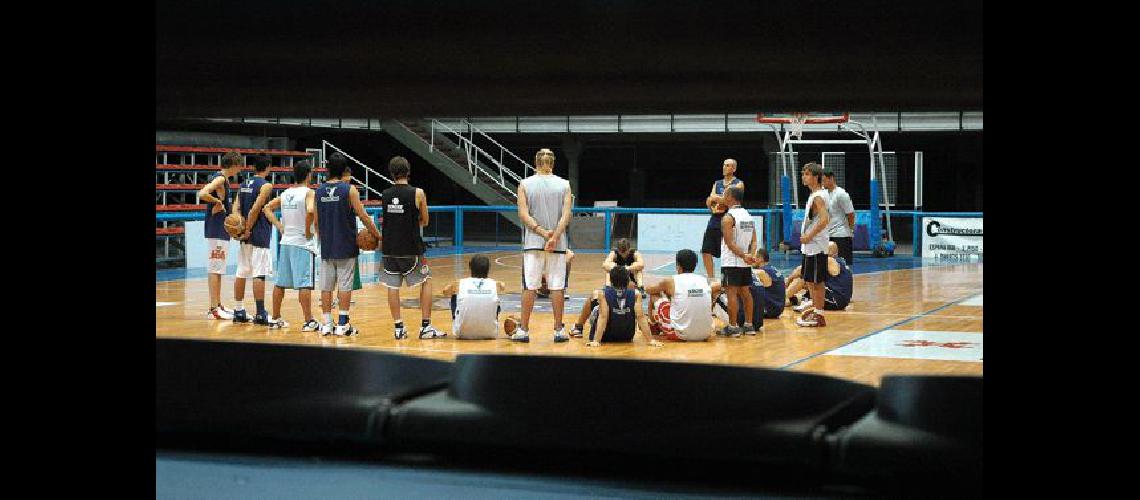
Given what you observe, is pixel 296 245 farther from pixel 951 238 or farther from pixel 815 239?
pixel 951 238

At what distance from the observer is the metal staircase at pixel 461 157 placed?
82.9 feet

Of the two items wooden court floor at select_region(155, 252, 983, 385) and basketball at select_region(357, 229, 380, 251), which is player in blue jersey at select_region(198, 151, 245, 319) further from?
basketball at select_region(357, 229, 380, 251)

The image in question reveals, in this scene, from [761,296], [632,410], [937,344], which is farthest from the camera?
[761,296]

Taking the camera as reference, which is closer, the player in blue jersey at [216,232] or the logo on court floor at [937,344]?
the logo on court floor at [937,344]

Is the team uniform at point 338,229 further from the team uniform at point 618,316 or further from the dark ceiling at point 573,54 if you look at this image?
the dark ceiling at point 573,54

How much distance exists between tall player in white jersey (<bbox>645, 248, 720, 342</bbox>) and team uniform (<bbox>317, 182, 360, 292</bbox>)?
2.44 meters

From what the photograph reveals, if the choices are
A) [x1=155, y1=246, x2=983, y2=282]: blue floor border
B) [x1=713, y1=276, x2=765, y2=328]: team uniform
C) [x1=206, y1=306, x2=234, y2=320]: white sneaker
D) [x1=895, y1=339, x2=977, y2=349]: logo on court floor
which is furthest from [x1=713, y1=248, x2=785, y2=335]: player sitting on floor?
[x1=155, y1=246, x2=983, y2=282]: blue floor border

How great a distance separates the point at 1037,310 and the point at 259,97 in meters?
1.28

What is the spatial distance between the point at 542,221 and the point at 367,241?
1.43 metres

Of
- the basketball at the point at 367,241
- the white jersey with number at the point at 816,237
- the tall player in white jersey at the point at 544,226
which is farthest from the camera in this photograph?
the white jersey with number at the point at 816,237

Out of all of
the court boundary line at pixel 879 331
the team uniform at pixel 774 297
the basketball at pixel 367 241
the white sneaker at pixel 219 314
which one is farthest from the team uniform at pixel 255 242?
the court boundary line at pixel 879 331

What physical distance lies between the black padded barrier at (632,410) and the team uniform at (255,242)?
15.8ft

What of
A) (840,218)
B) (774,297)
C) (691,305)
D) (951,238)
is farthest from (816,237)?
(951,238)

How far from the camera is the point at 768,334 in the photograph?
10.1m
